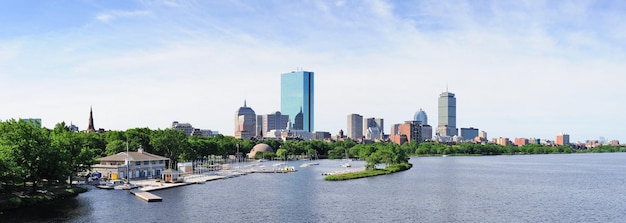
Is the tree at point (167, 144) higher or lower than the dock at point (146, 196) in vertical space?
higher

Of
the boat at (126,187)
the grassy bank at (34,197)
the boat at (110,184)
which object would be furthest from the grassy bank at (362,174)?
the grassy bank at (34,197)

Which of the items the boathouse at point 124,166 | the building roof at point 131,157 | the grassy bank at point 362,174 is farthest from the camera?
the grassy bank at point 362,174

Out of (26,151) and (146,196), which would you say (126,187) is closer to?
(146,196)

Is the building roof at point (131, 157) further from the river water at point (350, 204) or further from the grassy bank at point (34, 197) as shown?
the grassy bank at point (34, 197)

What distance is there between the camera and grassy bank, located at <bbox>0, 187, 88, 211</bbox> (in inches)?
2411

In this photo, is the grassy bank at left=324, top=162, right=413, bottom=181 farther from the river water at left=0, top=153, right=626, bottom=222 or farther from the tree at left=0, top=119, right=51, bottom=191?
the tree at left=0, top=119, right=51, bottom=191

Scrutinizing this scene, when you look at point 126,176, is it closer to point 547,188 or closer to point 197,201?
point 197,201

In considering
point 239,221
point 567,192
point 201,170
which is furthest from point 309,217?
point 201,170

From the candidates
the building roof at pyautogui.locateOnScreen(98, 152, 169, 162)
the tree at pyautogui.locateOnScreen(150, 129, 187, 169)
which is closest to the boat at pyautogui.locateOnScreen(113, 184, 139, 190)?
the building roof at pyautogui.locateOnScreen(98, 152, 169, 162)

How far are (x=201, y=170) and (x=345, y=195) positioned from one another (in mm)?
56232

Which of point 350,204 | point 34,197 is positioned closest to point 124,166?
point 34,197

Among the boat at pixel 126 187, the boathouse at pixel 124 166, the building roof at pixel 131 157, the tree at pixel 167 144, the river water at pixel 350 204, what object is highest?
the tree at pixel 167 144

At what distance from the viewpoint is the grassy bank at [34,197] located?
61.2 m

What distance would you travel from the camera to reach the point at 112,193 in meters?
79.2
